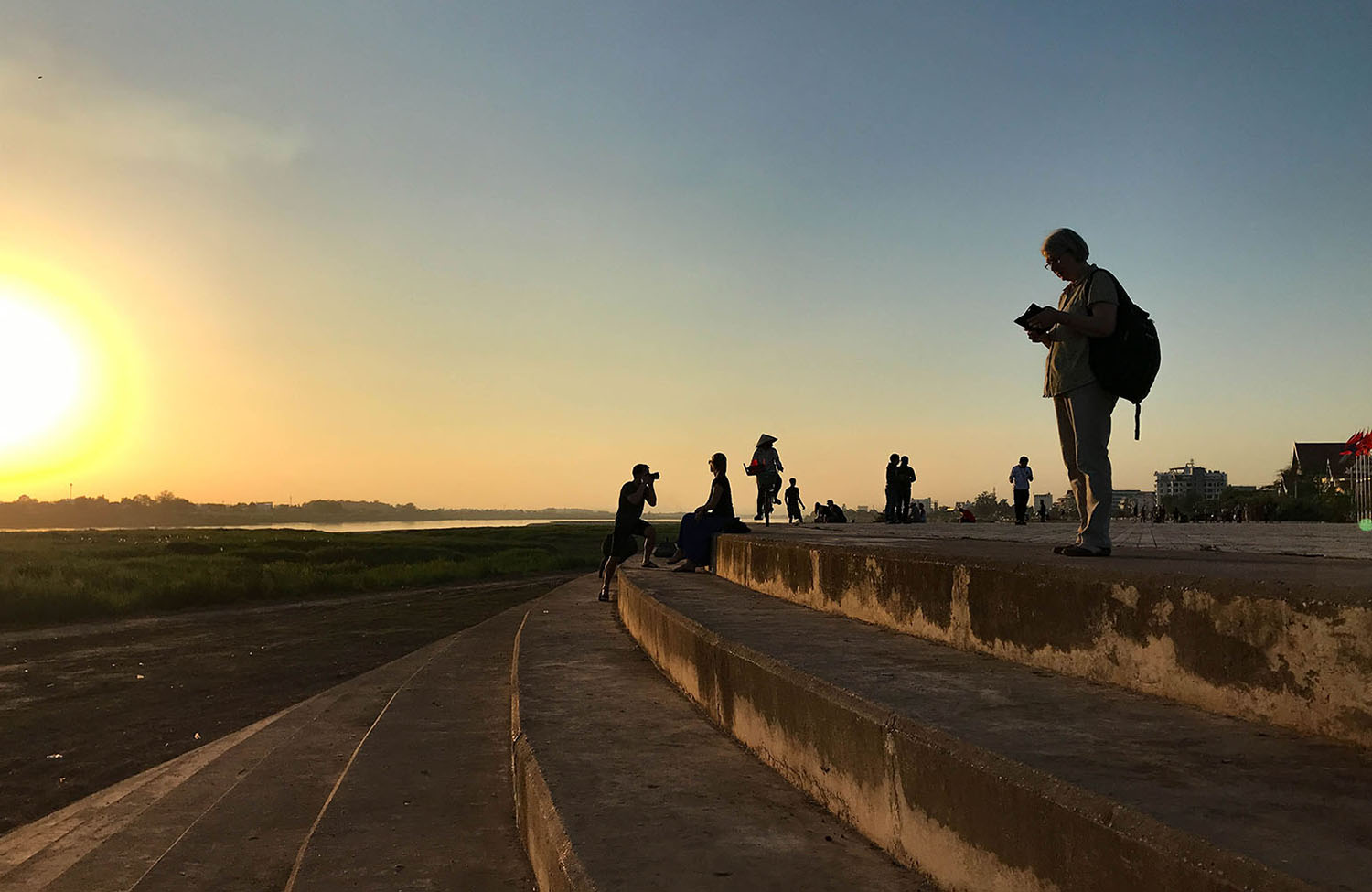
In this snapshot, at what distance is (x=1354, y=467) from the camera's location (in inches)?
1022

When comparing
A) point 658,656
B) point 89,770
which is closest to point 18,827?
point 89,770

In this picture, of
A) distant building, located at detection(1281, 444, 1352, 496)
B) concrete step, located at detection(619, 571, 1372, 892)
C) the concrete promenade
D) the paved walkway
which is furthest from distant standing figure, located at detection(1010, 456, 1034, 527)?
distant building, located at detection(1281, 444, 1352, 496)

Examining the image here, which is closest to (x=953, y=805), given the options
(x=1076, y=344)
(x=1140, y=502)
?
(x=1076, y=344)

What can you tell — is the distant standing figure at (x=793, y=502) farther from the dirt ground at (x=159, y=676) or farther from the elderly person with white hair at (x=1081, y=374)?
the elderly person with white hair at (x=1081, y=374)

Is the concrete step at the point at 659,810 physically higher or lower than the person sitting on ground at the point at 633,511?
lower

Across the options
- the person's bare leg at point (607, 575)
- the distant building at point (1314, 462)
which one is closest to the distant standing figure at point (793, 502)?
the person's bare leg at point (607, 575)

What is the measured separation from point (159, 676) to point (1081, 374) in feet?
37.3

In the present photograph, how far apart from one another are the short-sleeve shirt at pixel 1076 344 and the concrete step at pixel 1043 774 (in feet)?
5.16

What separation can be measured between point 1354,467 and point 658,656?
29.0 meters

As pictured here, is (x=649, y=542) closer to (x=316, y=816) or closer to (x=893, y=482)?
(x=316, y=816)

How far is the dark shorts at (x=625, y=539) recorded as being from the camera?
1070 centimetres

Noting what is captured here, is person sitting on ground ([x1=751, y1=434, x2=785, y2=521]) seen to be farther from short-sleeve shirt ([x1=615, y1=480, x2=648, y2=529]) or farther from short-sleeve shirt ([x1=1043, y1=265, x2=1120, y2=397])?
short-sleeve shirt ([x1=1043, y1=265, x2=1120, y2=397])

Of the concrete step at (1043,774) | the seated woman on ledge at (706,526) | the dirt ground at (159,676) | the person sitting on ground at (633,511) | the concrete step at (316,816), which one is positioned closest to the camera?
the concrete step at (1043,774)

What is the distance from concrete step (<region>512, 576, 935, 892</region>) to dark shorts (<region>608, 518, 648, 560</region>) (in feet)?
19.4
